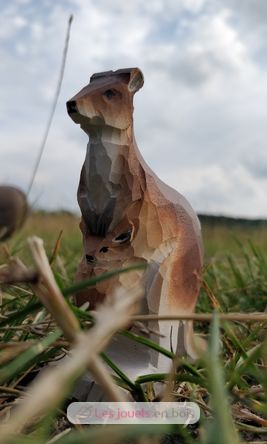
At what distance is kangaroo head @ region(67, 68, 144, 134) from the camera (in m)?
1.41

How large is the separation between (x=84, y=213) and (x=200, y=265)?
32 centimetres

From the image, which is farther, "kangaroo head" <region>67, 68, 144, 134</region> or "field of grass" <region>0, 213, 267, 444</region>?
"kangaroo head" <region>67, 68, 144, 134</region>

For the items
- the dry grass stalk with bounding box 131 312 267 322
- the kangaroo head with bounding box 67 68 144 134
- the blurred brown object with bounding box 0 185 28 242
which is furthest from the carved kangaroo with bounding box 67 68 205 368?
the blurred brown object with bounding box 0 185 28 242

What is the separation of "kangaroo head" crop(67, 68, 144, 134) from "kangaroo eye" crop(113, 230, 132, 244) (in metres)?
0.25

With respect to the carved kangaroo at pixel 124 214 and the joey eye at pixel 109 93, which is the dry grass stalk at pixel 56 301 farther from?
the joey eye at pixel 109 93

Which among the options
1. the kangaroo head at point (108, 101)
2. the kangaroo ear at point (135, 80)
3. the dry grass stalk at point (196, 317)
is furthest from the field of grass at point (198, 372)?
the kangaroo ear at point (135, 80)

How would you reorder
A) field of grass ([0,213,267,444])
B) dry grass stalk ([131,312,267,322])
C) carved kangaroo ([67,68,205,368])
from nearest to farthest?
field of grass ([0,213,267,444])
dry grass stalk ([131,312,267,322])
carved kangaroo ([67,68,205,368])

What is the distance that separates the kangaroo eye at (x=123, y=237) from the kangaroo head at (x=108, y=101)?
25 cm

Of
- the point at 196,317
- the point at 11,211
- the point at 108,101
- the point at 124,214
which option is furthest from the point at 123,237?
the point at 11,211

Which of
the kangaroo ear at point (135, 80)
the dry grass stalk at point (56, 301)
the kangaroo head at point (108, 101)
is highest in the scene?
the kangaroo ear at point (135, 80)

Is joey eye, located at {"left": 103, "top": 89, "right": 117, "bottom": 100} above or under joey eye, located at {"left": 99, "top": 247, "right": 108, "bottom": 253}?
above

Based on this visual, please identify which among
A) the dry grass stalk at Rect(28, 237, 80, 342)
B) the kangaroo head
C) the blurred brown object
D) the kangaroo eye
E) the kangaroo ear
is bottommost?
the kangaroo eye

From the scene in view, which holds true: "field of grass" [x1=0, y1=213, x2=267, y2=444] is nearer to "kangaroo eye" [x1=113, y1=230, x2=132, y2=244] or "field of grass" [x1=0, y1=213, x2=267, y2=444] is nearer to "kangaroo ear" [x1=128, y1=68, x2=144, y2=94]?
"kangaroo eye" [x1=113, y1=230, x2=132, y2=244]

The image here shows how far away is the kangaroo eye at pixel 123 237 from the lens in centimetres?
141
